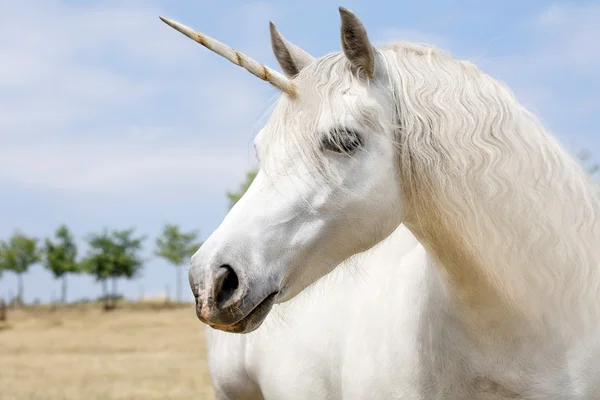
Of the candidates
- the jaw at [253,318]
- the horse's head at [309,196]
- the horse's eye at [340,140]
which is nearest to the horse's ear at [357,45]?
the horse's head at [309,196]

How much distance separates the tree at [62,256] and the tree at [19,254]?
46.0 inches

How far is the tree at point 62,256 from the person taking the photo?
5316 cm

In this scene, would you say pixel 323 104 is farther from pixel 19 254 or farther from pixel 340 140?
pixel 19 254

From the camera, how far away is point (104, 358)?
21.4 m

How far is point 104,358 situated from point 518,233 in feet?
67.4

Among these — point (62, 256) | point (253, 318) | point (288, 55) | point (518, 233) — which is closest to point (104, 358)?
point (288, 55)

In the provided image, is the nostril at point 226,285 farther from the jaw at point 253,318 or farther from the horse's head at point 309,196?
the jaw at point 253,318

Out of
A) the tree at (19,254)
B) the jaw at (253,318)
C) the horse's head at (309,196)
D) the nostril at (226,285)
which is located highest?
the horse's head at (309,196)

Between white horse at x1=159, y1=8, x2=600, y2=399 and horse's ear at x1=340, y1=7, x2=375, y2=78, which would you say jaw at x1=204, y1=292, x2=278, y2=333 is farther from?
horse's ear at x1=340, y1=7, x2=375, y2=78

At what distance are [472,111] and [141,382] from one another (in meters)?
14.0

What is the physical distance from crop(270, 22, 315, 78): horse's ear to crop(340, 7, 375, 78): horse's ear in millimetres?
351

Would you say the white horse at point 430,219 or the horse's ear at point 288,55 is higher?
the horse's ear at point 288,55

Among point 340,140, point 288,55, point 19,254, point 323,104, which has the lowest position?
point 19,254

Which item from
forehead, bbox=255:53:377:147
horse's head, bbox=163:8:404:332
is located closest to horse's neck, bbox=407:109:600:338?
horse's head, bbox=163:8:404:332
